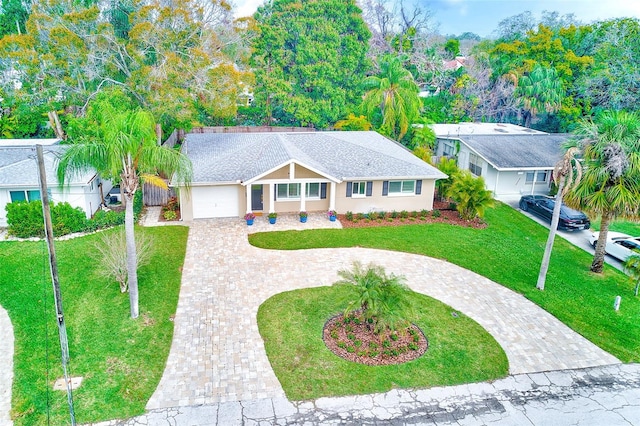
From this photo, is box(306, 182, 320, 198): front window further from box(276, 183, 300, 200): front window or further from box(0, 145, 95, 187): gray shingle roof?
box(0, 145, 95, 187): gray shingle roof

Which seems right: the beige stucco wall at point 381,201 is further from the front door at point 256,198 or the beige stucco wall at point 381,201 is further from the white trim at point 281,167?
the front door at point 256,198

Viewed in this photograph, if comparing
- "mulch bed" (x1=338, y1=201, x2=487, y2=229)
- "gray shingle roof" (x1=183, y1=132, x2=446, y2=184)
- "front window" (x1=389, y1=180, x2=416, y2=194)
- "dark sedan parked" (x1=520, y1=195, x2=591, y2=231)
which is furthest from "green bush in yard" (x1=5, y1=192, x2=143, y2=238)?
"dark sedan parked" (x1=520, y1=195, x2=591, y2=231)

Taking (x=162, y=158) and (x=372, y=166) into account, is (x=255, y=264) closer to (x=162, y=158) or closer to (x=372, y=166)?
(x=162, y=158)

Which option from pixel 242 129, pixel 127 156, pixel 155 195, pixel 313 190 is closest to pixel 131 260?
pixel 127 156

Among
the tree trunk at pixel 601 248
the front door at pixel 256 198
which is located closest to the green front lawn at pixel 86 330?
A: the front door at pixel 256 198

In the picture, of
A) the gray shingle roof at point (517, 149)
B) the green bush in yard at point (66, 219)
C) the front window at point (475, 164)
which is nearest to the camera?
the green bush in yard at point (66, 219)
